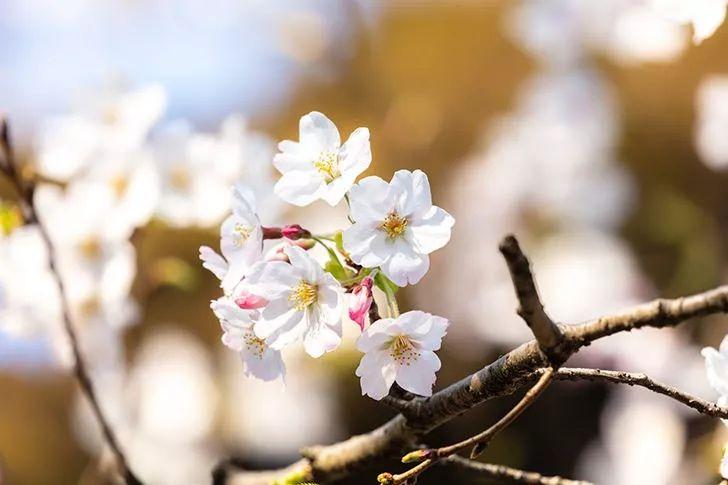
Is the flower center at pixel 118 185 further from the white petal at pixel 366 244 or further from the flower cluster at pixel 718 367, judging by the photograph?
the flower cluster at pixel 718 367

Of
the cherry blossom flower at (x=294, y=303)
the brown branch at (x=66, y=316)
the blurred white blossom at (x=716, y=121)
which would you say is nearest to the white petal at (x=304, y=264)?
the cherry blossom flower at (x=294, y=303)

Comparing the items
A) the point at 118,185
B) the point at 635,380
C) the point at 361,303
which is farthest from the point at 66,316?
the point at 635,380

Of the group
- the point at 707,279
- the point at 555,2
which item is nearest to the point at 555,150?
the point at 555,2

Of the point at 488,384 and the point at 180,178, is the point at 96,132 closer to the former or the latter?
the point at 180,178

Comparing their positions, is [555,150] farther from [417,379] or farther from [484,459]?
[417,379]

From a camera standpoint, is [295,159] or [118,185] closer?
[295,159]

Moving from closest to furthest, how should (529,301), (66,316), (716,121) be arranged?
(529,301), (66,316), (716,121)

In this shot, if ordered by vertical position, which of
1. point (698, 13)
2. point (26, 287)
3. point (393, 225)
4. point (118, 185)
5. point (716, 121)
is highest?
point (716, 121)

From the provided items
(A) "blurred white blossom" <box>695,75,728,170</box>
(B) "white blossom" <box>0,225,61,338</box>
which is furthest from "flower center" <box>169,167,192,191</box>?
(A) "blurred white blossom" <box>695,75,728,170</box>

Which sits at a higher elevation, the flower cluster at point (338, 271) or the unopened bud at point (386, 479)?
the flower cluster at point (338, 271)
